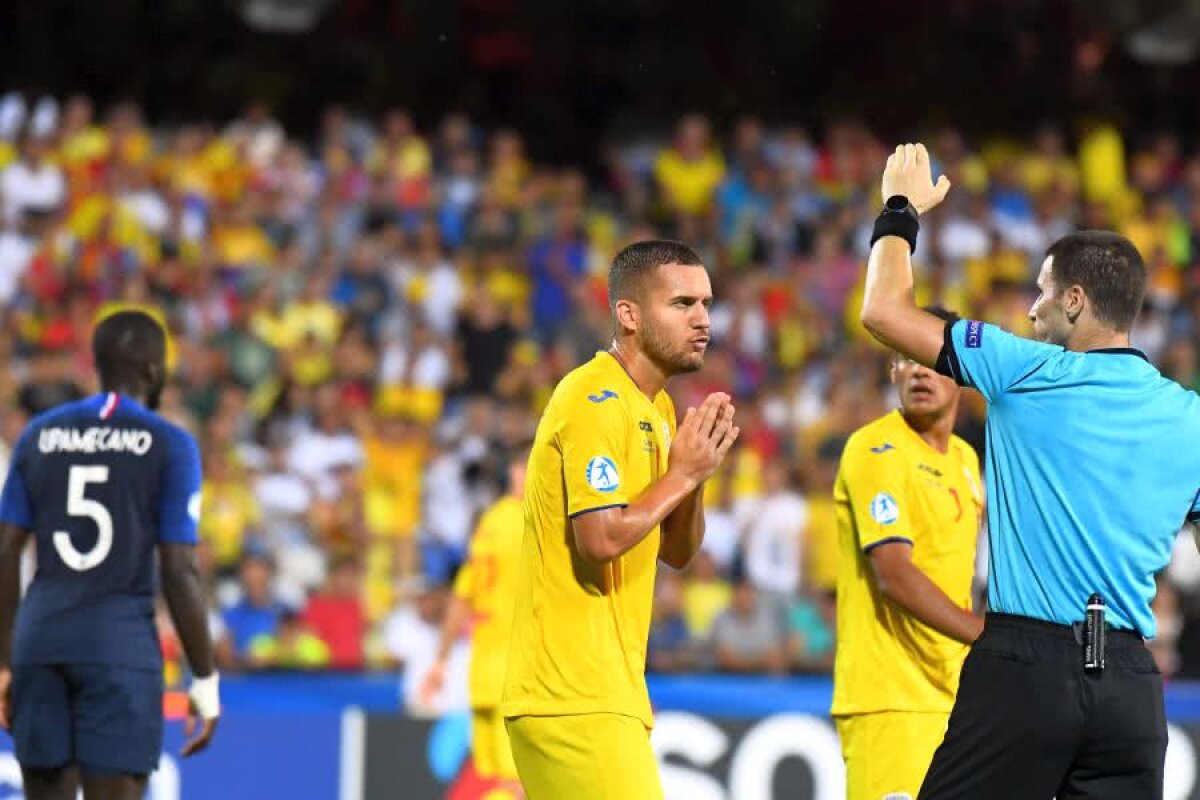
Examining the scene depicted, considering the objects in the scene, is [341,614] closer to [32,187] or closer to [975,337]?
[32,187]

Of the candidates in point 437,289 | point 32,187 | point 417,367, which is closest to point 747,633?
point 417,367

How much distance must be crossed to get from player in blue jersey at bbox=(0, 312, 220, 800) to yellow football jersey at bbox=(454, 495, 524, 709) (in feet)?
10.1

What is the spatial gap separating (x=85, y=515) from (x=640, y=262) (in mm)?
2376

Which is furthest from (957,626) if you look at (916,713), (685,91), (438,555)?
(685,91)

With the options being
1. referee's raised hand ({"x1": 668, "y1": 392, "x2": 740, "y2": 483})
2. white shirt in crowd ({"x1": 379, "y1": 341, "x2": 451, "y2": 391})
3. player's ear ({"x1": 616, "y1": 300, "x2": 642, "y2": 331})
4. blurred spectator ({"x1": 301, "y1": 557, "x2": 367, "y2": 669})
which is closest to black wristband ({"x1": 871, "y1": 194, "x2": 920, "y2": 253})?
referee's raised hand ({"x1": 668, "y1": 392, "x2": 740, "y2": 483})

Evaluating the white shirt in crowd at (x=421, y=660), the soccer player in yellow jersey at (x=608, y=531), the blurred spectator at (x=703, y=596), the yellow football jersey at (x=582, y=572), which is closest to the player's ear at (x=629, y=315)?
the soccer player in yellow jersey at (x=608, y=531)

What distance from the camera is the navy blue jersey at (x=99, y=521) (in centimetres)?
696

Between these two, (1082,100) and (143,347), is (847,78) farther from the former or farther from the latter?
(143,347)

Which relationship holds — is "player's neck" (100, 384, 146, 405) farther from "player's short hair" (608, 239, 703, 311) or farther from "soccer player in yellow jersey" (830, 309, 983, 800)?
"soccer player in yellow jersey" (830, 309, 983, 800)

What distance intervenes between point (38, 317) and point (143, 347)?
7927mm

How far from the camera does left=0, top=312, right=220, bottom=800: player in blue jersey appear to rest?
22.8 ft

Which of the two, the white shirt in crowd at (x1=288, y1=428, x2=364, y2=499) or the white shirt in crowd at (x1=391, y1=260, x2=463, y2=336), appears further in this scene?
the white shirt in crowd at (x1=391, y1=260, x2=463, y2=336)

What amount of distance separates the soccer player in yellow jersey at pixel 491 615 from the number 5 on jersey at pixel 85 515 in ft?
10.7

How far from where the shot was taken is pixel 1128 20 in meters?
20.3
